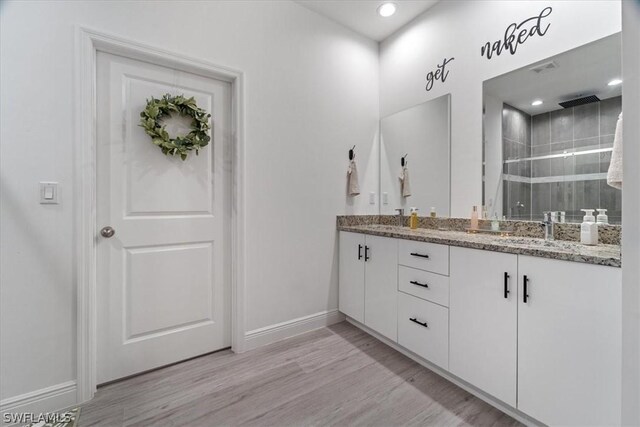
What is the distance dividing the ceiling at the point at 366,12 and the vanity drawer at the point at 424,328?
2.32 meters

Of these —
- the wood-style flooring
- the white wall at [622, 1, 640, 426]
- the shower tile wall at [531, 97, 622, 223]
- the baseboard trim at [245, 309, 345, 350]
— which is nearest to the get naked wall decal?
the shower tile wall at [531, 97, 622, 223]

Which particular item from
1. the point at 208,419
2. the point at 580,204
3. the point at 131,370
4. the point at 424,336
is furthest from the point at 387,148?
the point at 131,370

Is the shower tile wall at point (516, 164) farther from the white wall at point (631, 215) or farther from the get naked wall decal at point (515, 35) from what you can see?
the white wall at point (631, 215)

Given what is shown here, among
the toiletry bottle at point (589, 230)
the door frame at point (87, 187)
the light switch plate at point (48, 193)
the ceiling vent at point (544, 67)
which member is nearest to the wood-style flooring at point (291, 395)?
the door frame at point (87, 187)

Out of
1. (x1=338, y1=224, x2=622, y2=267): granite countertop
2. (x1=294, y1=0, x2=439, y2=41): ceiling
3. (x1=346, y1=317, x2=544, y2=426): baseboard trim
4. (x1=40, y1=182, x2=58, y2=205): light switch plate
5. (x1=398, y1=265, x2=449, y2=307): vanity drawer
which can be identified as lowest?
(x1=346, y1=317, x2=544, y2=426): baseboard trim

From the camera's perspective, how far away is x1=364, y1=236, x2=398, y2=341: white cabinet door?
1.96m

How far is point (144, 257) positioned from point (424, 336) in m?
1.85

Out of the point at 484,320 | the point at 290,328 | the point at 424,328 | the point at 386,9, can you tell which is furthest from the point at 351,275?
the point at 386,9

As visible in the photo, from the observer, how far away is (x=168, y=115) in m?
1.80

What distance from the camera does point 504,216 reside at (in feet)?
6.20

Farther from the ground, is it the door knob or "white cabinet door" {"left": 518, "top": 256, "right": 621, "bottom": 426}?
the door knob

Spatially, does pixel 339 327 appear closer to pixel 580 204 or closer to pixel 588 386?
pixel 588 386

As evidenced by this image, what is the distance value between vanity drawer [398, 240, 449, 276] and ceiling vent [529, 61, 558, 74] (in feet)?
4.17

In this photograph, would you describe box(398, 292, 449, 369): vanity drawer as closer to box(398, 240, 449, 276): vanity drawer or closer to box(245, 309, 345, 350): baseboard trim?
box(398, 240, 449, 276): vanity drawer
